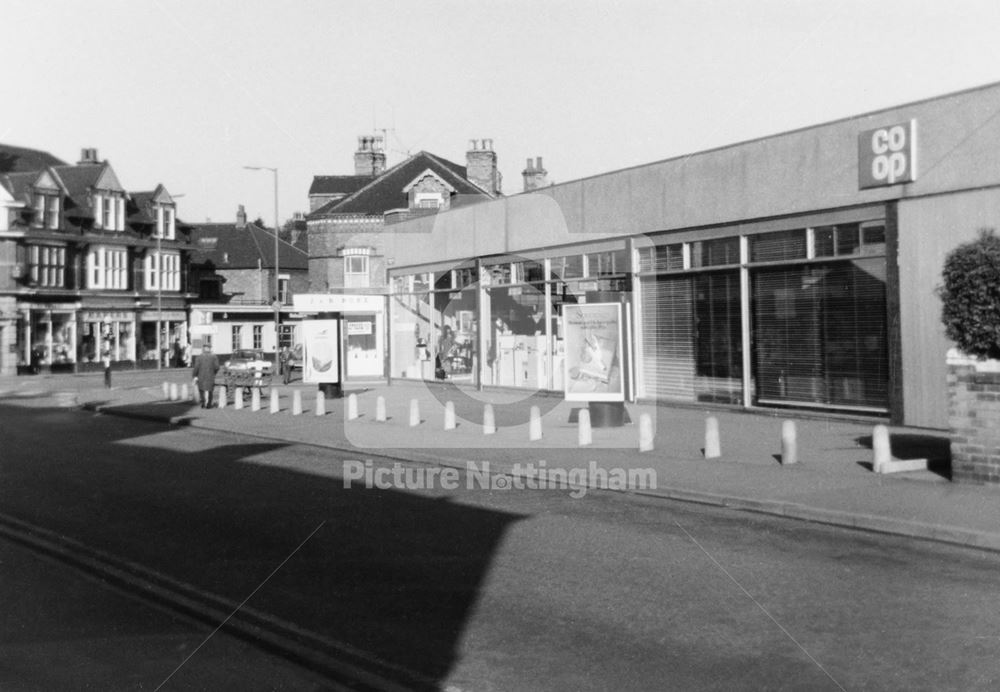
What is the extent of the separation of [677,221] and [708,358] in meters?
3.20

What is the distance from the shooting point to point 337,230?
58.6 m

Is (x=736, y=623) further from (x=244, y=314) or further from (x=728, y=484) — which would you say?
(x=244, y=314)

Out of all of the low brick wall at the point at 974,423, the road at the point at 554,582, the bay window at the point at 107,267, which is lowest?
the road at the point at 554,582

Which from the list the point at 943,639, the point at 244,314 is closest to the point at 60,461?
the point at 943,639

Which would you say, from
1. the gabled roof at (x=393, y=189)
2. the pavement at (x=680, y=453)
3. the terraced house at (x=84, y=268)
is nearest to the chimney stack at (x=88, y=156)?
the terraced house at (x=84, y=268)

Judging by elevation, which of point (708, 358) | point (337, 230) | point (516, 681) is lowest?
point (516, 681)

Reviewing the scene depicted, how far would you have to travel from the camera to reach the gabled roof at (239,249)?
258ft

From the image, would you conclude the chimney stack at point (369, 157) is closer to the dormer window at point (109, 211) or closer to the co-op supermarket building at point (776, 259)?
the dormer window at point (109, 211)

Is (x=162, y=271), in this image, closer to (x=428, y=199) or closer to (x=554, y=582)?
(x=428, y=199)

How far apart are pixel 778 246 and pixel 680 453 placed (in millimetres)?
6810

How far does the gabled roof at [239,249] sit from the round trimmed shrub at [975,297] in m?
68.2

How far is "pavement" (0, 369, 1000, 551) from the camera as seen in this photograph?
11.0 m

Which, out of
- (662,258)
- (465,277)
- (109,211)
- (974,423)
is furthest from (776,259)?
(109,211)

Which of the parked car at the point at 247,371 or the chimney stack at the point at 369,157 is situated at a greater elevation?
the chimney stack at the point at 369,157
